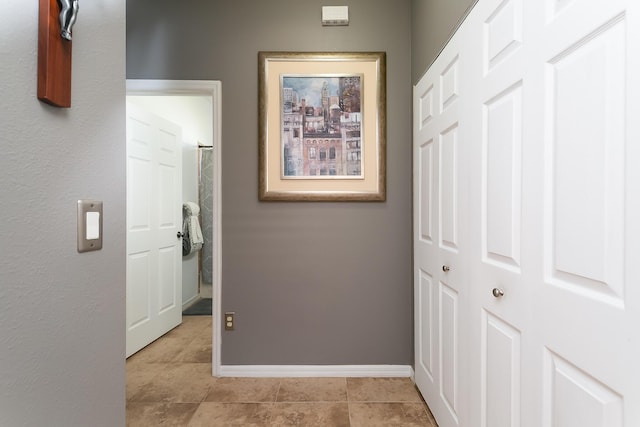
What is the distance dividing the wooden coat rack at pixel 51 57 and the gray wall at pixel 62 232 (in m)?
0.01

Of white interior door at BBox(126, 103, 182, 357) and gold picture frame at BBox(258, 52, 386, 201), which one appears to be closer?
gold picture frame at BBox(258, 52, 386, 201)

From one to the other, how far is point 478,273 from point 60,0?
142 cm

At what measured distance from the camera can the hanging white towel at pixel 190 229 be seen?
12.3 ft

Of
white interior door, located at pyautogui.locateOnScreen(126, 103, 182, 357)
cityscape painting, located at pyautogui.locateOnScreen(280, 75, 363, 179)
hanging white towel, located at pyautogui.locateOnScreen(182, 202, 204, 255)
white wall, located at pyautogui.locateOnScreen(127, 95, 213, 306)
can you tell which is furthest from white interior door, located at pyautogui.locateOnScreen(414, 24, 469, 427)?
white wall, located at pyautogui.locateOnScreen(127, 95, 213, 306)

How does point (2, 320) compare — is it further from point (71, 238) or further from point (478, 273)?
point (478, 273)

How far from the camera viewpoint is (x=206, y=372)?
89.5 inches

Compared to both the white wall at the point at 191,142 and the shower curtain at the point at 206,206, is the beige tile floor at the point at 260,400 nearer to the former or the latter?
the white wall at the point at 191,142

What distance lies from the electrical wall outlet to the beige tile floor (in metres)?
0.34

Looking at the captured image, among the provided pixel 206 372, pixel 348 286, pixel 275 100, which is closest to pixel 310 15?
pixel 275 100

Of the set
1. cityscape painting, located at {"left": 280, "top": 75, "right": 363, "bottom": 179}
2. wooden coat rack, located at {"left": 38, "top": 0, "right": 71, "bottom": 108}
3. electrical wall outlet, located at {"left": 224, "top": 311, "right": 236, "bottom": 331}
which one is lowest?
electrical wall outlet, located at {"left": 224, "top": 311, "right": 236, "bottom": 331}

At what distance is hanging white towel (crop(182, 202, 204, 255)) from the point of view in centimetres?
376

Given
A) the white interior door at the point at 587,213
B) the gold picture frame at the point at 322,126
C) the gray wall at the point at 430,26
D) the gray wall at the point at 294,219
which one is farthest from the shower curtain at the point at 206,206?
the white interior door at the point at 587,213

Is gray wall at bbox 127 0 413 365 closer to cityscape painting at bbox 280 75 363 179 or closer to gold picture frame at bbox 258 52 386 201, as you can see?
gold picture frame at bbox 258 52 386 201

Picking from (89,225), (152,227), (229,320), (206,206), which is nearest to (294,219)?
(229,320)
